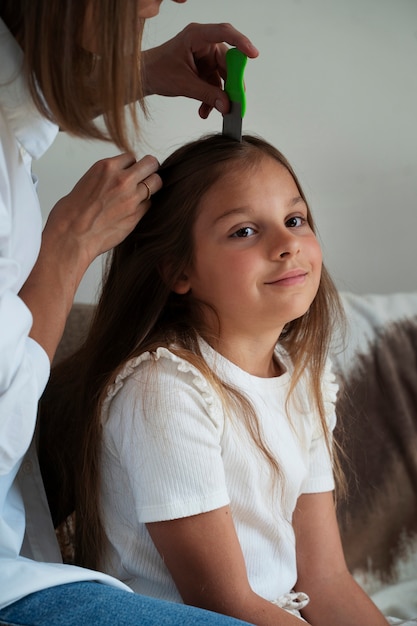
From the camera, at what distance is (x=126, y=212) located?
1.32 meters

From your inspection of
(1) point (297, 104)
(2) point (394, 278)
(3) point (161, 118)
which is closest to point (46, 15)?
(3) point (161, 118)

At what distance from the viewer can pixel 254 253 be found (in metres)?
1.35

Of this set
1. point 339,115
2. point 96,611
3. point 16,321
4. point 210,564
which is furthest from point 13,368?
point 339,115

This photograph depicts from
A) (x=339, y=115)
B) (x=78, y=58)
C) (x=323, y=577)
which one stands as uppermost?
(x=339, y=115)

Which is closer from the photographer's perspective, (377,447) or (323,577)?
(323,577)

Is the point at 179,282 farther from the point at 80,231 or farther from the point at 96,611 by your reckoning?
the point at 96,611

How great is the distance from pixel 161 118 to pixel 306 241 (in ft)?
2.64

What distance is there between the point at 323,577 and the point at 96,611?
578 mm

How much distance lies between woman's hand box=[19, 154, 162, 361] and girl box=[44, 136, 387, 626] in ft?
0.32

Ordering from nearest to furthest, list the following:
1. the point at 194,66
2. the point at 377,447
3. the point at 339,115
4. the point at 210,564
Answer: the point at 210,564
the point at 194,66
the point at 377,447
the point at 339,115

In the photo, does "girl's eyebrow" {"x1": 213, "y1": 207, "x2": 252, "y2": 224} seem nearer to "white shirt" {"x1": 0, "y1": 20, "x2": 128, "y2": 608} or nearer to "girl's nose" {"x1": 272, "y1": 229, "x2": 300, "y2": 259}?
"girl's nose" {"x1": 272, "y1": 229, "x2": 300, "y2": 259}

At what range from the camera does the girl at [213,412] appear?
1.27 meters

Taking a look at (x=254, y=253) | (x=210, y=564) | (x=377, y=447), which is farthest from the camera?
(x=377, y=447)

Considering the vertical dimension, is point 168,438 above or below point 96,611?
above
